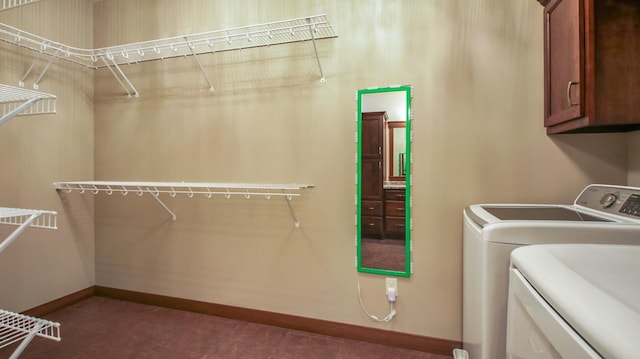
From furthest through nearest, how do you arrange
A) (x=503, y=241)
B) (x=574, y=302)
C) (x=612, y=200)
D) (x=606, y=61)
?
(x=612, y=200) < (x=606, y=61) < (x=503, y=241) < (x=574, y=302)

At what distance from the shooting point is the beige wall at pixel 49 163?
6.91ft

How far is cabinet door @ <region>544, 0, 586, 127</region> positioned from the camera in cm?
125

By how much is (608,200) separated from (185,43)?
8.97 ft

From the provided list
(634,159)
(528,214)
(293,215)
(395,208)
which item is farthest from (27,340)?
(634,159)

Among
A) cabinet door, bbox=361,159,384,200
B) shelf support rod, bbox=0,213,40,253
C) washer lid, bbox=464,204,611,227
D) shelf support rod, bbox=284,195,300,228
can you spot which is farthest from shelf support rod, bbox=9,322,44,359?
washer lid, bbox=464,204,611,227

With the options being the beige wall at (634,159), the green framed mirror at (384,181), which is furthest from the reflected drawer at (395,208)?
the beige wall at (634,159)

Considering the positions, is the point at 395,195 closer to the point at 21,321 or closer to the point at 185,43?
the point at 185,43

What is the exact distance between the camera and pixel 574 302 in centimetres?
51

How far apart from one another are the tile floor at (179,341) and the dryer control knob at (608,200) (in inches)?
46.5

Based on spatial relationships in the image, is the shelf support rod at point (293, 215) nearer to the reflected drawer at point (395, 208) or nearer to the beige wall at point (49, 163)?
the reflected drawer at point (395, 208)

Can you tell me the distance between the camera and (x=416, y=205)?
1.89 m

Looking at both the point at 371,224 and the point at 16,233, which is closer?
the point at 16,233

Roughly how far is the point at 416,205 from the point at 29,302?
2.85 m

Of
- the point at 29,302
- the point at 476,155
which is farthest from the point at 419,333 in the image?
the point at 29,302
